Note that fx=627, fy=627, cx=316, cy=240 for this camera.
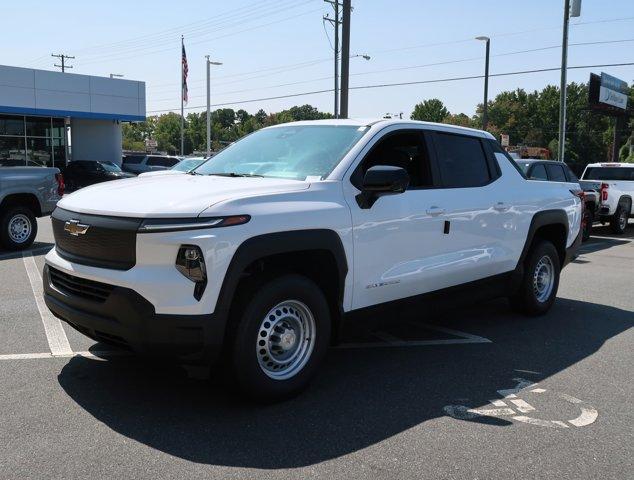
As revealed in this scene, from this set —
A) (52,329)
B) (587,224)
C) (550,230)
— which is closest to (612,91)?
(587,224)

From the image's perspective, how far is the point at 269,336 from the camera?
4.03 metres

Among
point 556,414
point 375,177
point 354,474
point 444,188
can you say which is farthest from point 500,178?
point 354,474

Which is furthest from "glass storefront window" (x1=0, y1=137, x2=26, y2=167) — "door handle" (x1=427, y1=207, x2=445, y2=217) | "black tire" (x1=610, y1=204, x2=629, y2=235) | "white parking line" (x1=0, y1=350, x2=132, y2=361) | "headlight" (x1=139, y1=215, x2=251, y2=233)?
"headlight" (x1=139, y1=215, x2=251, y2=233)

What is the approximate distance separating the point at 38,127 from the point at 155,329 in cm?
2962

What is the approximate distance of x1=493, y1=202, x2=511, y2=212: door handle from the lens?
5.82 meters

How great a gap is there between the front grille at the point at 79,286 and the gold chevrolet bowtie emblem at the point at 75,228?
0.28 m

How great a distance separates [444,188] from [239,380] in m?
2.47

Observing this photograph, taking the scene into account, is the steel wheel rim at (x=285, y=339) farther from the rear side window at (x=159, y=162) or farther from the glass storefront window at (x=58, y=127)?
the glass storefront window at (x=58, y=127)

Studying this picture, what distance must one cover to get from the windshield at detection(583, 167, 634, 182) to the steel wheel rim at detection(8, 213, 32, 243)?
14996mm

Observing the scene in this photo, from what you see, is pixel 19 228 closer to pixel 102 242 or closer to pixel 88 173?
pixel 102 242

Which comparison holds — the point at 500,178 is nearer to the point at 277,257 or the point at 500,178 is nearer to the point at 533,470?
the point at 277,257

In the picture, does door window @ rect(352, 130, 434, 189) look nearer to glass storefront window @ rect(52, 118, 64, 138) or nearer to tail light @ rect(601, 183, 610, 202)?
tail light @ rect(601, 183, 610, 202)

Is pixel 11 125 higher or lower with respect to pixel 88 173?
higher

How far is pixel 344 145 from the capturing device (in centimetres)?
472
